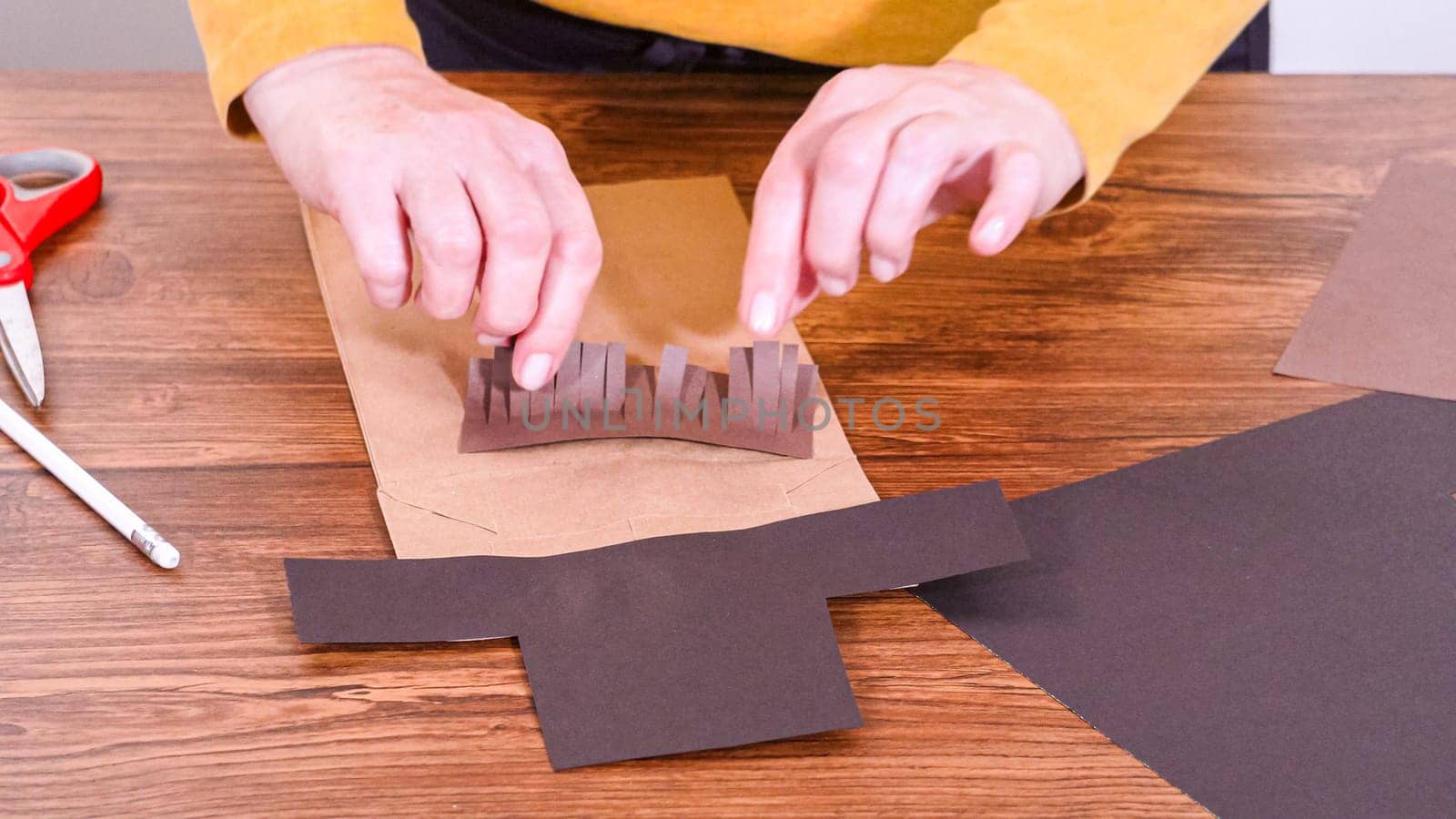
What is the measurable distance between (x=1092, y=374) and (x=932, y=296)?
0.40 feet

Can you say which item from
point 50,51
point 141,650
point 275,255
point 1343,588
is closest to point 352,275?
point 275,255

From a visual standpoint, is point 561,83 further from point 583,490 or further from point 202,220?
point 583,490

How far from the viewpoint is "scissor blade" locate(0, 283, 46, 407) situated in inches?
28.7

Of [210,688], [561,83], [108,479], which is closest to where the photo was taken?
[210,688]

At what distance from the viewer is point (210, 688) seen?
1.89 feet

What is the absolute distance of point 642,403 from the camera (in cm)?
74

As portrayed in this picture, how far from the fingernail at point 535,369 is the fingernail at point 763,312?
0.12 meters

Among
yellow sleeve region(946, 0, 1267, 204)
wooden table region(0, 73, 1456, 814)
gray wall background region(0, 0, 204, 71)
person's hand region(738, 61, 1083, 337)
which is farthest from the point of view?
gray wall background region(0, 0, 204, 71)

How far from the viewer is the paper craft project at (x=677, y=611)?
566 millimetres

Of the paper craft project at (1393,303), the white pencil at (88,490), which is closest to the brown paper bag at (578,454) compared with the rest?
the white pencil at (88,490)

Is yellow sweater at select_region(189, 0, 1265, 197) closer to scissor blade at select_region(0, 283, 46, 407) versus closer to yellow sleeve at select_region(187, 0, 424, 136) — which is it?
yellow sleeve at select_region(187, 0, 424, 136)

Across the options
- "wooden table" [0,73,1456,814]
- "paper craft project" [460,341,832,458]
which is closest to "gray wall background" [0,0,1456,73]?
"wooden table" [0,73,1456,814]

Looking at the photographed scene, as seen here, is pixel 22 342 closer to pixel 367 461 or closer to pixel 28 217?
pixel 28 217

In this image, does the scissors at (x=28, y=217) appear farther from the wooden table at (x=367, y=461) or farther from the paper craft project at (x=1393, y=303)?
the paper craft project at (x=1393, y=303)
